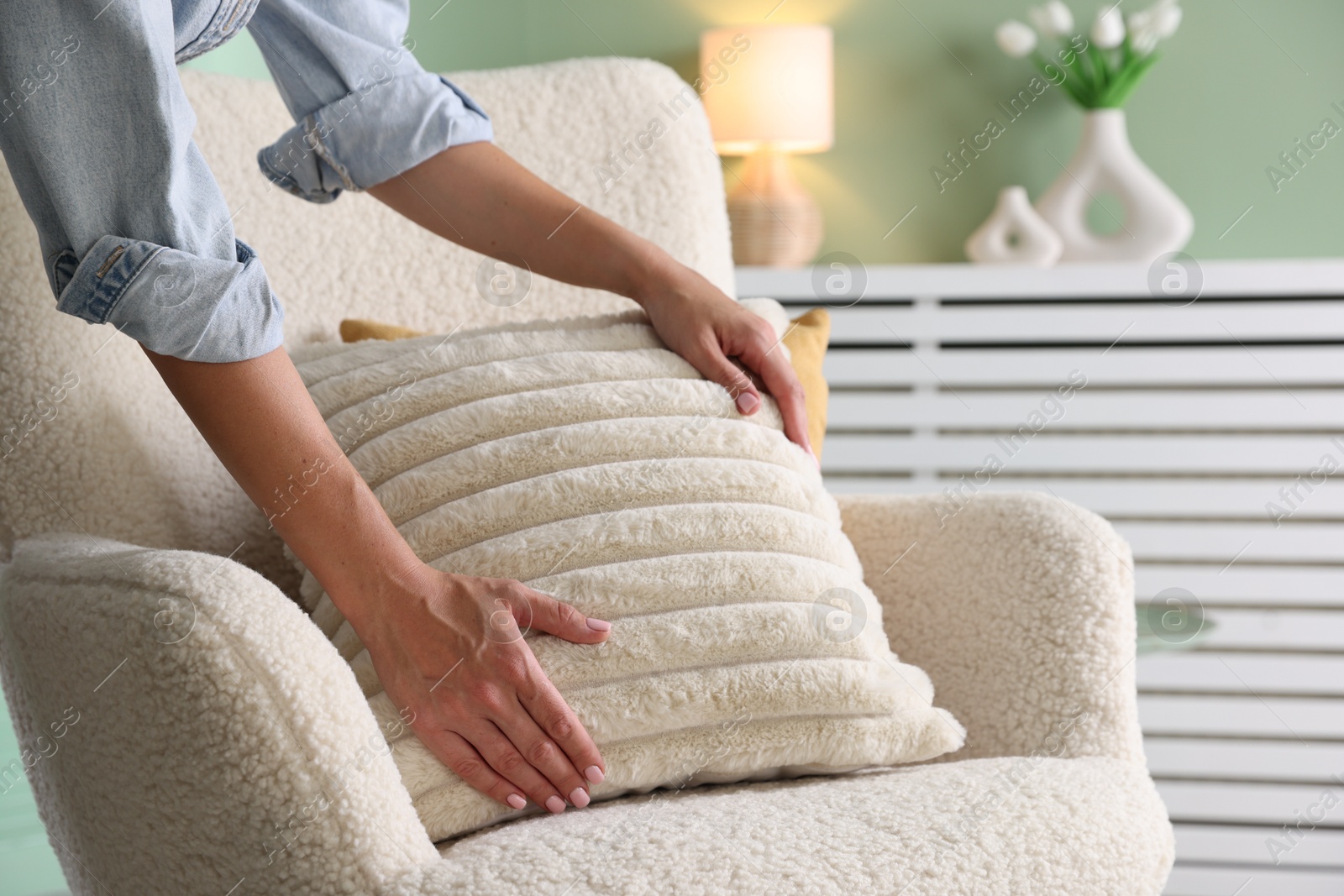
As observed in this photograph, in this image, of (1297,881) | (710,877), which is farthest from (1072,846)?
(1297,881)

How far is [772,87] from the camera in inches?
76.1

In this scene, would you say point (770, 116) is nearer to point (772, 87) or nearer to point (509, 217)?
point (772, 87)

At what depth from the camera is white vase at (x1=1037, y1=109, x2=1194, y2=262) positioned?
1837 millimetres

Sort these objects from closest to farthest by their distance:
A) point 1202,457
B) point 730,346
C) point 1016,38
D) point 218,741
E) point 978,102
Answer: point 218,741
point 730,346
point 1202,457
point 1016,38
point 978,102

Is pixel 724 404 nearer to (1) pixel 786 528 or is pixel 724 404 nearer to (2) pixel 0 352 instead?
(1) pixel 786 528

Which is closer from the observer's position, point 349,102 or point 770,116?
point 349,102

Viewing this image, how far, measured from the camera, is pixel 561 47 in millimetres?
2193

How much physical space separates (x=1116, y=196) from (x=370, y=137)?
1573mm

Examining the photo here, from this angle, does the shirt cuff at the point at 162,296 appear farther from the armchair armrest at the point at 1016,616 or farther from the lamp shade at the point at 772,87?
the lamp shade at the point at 772,87

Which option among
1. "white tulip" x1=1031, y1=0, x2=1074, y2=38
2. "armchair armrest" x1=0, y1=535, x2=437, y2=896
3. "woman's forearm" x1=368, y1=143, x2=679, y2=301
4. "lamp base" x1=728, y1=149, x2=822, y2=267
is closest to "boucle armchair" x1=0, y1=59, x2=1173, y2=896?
"armchair armrest" x1=0, y1=535, x2=437, y2=896

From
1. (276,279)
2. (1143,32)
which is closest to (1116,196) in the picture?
(1143,32)

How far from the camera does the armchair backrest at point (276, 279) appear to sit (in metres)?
0.64

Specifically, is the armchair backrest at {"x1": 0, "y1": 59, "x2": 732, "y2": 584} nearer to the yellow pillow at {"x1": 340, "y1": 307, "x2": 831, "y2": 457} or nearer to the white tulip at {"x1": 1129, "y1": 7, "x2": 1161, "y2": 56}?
the yellow pillow at {"x1": 340, "y1": 307, "x2": 831, "y2": 457}

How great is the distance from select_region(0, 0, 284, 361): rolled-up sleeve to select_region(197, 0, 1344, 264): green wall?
4.83 feet
